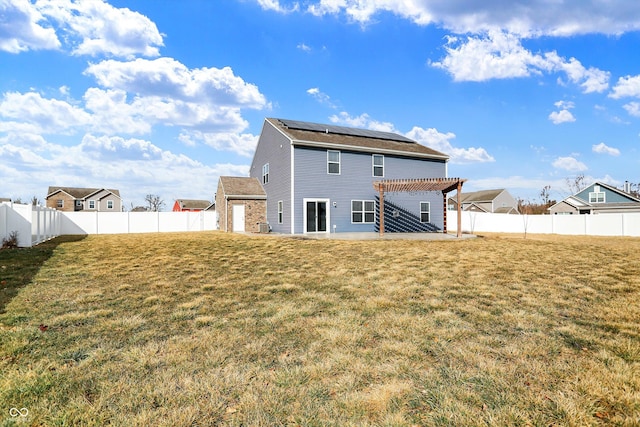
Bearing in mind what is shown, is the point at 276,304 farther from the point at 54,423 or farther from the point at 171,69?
the point at 171,69

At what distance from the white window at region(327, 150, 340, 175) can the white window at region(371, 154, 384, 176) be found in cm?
271

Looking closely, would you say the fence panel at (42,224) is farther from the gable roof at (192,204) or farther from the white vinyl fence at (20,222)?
the gable roof at (192,204)

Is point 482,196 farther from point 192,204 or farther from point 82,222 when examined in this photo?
point 82,222

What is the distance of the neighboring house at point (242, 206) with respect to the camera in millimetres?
23419

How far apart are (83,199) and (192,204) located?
57.2 ft

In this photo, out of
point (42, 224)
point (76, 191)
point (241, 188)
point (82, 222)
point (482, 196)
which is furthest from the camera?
point (482, 196)

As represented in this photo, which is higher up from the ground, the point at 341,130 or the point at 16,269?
the point at 341,130

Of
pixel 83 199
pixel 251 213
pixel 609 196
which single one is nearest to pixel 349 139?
pixel 251 213

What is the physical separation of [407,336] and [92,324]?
436 centimetres

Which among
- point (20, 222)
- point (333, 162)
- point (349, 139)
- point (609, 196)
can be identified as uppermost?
point (349, 139)

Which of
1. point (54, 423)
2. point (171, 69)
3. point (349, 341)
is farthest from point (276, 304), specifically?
point (171, 69)

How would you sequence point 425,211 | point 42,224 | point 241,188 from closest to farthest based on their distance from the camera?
point 42,224, point 425,211, point 241,188

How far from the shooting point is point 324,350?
3459 mm

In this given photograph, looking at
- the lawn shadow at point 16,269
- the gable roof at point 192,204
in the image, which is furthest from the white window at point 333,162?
the gable roof at point 192,204
